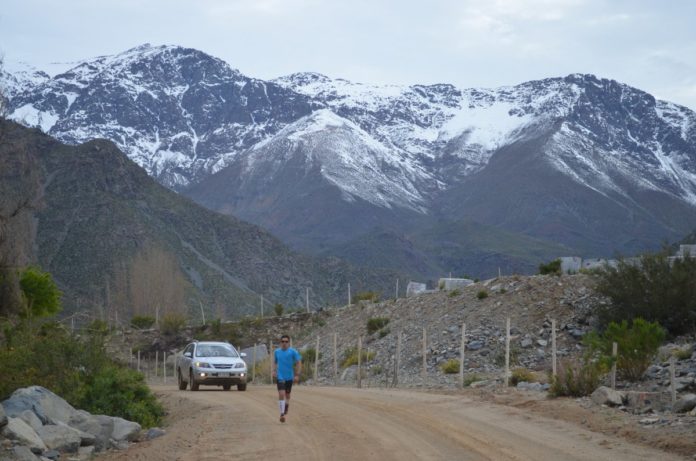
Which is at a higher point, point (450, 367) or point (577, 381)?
point (450, 367)

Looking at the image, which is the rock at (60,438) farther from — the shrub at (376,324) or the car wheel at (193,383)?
the shrub at (376,324)

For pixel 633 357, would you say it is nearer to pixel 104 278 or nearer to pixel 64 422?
pixel 64 422

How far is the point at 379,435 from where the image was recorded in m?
18.0

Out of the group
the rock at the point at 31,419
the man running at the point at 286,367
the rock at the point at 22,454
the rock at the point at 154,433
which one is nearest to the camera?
the rock at the point at 22,454

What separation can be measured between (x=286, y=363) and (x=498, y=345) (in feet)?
72.9

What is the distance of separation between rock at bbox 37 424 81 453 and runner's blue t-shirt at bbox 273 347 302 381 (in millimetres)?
4416

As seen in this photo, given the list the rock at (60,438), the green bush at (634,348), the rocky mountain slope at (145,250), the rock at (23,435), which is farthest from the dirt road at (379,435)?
the rocky mountain slope at (145,250)

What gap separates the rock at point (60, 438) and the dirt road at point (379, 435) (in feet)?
2.79

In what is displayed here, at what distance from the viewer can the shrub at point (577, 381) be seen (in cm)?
2384

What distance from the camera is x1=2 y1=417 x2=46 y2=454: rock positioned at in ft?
57.5

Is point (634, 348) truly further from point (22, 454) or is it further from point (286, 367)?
point (22, 454)

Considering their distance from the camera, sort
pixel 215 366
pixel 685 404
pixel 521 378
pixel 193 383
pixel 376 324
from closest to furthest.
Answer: pixel 685 404
pixel 521 378
pixel 215 366
pixel 193 383
pixel 376 324

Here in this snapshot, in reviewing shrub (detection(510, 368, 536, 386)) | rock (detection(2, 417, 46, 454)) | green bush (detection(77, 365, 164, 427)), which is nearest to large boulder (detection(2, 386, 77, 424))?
rock (detection(2, 417, 46, 454))

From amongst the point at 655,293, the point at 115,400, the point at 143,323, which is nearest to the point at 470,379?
the point at 655,293
